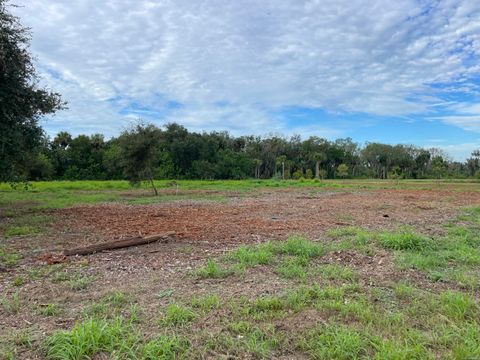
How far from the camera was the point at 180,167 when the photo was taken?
2429 inches

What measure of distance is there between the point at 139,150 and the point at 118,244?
1820 centimetres

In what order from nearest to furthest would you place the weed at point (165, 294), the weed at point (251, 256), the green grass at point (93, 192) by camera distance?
the weed at point (165, 294)
the weed at point (251, 256)
the green grass at point (93, 192)

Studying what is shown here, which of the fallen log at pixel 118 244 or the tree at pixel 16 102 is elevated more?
the tree at pixel 16 102

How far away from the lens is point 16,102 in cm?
1166

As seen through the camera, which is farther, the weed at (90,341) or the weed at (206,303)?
the weed at (206,303)

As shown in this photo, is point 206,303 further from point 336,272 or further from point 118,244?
point 118,244

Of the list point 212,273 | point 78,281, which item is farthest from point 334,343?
point 78,281

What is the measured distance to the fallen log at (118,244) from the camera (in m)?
6.57

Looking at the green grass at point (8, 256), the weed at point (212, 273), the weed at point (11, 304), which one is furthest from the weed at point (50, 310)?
the green grass at point (8, 256)

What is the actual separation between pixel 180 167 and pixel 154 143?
122ft

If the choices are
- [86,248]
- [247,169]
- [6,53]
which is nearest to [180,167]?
[247,169]

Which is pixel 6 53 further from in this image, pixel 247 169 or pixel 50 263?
pixel 247 169

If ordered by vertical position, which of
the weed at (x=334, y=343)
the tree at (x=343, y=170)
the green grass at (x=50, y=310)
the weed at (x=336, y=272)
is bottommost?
the weed at (x=334, y=343)

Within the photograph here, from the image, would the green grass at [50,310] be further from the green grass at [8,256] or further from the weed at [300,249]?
the weed at [300,249]
